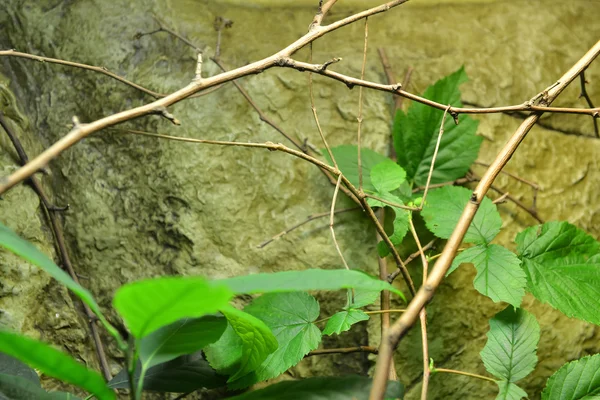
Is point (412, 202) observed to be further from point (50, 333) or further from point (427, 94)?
point (50, 333)

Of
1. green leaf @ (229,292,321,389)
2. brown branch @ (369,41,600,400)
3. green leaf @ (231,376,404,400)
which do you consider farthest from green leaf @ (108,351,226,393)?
brown branch @ (369,41,600,400)

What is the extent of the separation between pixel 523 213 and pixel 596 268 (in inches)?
9.8

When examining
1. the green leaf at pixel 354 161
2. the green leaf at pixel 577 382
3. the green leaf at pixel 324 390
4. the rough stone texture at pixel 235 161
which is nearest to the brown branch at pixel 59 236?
the rough stone texture at pixel 235 161

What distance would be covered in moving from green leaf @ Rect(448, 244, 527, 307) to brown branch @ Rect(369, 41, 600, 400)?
0.16 metres

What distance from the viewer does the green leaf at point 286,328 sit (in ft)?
2.56

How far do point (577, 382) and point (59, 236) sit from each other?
0.90 metres

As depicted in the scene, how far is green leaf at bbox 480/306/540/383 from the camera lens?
2.66ft

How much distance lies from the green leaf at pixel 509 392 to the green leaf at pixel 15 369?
0.66m

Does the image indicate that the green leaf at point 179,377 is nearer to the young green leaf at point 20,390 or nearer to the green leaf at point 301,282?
the young green leaf at point 20,390

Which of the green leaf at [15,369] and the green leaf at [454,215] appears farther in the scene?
the green leaf at [454,215]

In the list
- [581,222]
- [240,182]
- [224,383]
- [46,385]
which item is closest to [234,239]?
[240,182]

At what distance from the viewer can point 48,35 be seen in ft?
3.70

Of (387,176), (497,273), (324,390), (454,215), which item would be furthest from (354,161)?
(324,390)

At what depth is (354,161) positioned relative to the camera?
1023mm
